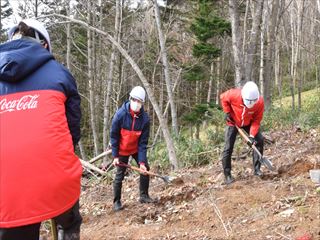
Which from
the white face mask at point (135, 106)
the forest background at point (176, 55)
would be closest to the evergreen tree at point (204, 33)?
the forest background at point (176, 55)

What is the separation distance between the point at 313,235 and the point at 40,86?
287 centimetres

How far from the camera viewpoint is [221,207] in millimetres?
5539

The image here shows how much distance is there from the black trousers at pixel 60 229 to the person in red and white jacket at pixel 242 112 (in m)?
4.12

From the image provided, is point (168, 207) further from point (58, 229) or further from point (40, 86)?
point (40, 86)

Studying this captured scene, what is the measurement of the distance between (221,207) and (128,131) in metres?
1.78

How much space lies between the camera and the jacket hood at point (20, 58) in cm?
235

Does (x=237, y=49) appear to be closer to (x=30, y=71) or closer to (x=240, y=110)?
(x=240, y=110)

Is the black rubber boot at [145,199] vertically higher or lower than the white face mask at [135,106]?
lower

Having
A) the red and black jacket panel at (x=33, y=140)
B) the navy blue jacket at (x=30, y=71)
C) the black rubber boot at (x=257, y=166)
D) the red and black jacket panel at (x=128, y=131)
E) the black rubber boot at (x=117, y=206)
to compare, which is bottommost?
the black rubber boot at (x=117, y=206)

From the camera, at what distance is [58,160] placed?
2.35 meters

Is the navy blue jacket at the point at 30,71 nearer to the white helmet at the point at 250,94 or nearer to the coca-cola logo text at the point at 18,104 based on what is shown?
the coca-cola logo text at the point at 18,104

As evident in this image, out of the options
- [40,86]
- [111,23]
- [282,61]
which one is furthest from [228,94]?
[282,61]

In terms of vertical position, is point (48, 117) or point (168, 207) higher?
point (48, 117)

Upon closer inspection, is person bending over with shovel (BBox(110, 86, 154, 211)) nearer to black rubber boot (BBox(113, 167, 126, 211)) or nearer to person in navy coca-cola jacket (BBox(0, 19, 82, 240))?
black rubber boot (BBox(113, 167, 126, 211))
